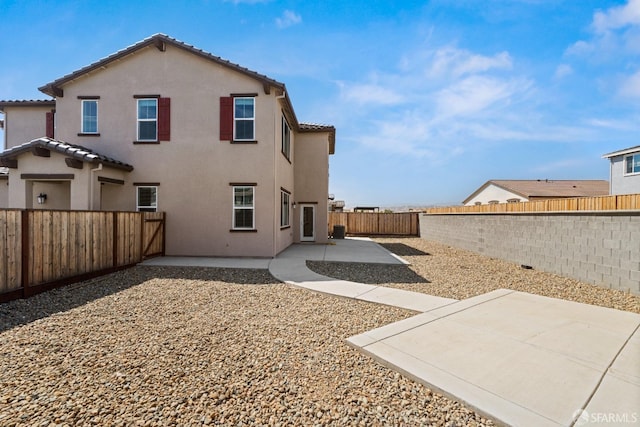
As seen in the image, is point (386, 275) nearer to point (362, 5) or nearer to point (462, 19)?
point (462, 19)

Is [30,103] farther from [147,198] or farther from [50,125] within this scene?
[147,198]

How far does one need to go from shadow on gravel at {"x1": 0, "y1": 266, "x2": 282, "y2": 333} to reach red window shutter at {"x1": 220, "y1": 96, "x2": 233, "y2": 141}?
5.12 m

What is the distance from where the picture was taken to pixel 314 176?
16.1m

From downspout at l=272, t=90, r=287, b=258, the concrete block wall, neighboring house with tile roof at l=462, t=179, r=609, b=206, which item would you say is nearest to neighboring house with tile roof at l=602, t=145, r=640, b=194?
neighboring house with tile roof at l=462, t=179, r=609, b=206

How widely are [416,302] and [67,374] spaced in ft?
16.6

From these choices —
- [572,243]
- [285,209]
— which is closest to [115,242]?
[285,209]

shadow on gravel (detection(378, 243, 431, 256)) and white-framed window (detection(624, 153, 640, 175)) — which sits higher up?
white-framed window (detection(624, 153, 640, 175))

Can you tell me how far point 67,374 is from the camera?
306cm

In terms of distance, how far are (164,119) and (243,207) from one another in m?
4.53

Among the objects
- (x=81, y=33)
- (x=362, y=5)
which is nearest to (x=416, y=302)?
(x=362, y=5)

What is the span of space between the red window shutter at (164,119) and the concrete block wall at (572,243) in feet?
43.2

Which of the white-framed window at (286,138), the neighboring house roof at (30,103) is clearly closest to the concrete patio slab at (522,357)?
the white-framed window at (286,138)

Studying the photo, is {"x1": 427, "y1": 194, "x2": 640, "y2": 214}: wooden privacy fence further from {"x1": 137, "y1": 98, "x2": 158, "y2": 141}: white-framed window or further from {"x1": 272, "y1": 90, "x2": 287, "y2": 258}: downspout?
{"x1": 137, "y1": 98, "x2": 158, "y2": 141}: white-framed window

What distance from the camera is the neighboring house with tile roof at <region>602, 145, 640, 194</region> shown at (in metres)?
18.5
